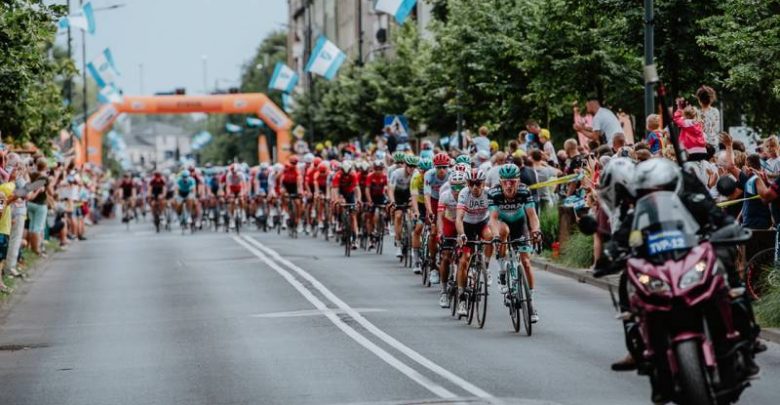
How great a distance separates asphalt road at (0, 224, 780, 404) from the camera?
42.7 feet

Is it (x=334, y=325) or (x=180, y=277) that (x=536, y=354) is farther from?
(x=180, y=277)

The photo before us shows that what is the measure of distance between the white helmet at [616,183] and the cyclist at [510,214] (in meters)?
6.54

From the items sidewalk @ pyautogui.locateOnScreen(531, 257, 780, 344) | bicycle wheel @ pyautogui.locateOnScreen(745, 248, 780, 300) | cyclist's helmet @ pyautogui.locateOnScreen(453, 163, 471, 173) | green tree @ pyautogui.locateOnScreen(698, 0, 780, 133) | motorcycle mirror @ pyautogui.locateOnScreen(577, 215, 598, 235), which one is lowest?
sidewalk @ pyautogui.locateOnScreen(531, 257, 780, 344)

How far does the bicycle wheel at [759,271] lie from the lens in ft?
58.6

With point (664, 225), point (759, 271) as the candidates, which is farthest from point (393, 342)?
point (664, 225)

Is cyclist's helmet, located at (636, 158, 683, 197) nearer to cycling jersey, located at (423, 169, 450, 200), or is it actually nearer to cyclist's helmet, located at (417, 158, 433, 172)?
cycling jersey, located at (423, 169, 450, 200)

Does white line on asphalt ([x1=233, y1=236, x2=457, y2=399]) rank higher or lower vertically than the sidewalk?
lower

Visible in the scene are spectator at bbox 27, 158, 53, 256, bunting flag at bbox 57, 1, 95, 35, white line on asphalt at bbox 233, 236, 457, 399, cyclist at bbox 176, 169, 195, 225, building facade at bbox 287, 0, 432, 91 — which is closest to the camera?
white line on asphalt at bbox 233, 236, 457, 399

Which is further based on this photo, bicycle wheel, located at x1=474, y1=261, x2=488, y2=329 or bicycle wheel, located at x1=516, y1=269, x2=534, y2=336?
bicycle wheel, located at x1=474, y1=261, x2=488, y2=329

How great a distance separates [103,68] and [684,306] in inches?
1903

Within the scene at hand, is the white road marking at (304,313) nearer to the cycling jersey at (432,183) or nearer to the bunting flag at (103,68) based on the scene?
the cycling jersey at (432,183)

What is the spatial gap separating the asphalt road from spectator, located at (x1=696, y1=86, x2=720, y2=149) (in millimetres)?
2455

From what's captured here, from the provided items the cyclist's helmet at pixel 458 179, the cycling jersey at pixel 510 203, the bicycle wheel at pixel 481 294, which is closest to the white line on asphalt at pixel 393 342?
the bicycle wheel at pixel 481 294

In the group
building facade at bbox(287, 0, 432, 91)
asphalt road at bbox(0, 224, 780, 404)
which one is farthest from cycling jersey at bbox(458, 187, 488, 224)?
building facade at bbox(287, 0, 432, 91)
